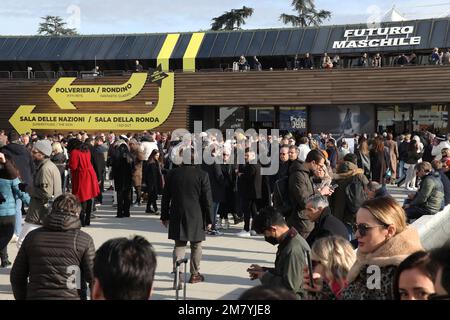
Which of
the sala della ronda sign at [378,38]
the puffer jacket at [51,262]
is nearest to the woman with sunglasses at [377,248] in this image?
the puffer jacket at [51,262]

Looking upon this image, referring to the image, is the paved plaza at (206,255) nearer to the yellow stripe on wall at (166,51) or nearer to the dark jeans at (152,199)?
the dark jeans at (152,199)

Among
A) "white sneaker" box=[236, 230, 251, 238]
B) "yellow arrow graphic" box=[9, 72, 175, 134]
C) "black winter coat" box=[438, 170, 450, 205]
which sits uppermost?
"yellow arrow graphic" box=[9, 72, 175, 134]

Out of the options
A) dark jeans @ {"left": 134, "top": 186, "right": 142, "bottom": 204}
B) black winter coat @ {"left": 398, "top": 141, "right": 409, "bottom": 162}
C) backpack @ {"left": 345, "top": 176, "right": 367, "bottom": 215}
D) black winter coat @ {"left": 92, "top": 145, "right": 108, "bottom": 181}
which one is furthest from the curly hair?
black winter coat @ {"left": 398, "top": 141, "right": 409, "bottom": 162}

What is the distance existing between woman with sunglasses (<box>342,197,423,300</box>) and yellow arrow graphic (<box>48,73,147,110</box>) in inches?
1074

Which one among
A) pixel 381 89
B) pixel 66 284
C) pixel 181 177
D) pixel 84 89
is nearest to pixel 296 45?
pixel 381 89

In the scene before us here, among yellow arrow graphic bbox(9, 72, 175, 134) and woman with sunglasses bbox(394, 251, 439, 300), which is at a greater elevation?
yellow arrow graphic bbox(9, 72, 175, 134)

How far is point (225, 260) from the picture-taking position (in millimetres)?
8914

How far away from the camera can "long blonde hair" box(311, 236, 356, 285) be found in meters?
3.78

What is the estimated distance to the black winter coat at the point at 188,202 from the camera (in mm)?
7316

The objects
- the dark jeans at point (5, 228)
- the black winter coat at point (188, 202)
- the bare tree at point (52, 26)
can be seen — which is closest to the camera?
the black winter coat at point (188, 202)

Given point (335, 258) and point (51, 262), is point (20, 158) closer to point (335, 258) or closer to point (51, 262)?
point (51, 262)

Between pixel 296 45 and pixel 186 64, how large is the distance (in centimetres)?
572

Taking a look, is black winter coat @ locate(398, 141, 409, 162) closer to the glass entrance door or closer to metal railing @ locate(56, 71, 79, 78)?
the glass entrance door

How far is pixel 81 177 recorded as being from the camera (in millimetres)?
10875
